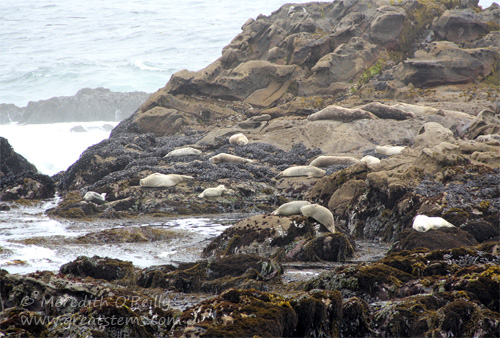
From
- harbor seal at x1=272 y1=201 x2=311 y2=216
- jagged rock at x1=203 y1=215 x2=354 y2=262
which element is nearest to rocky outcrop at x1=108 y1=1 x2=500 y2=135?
harbor seal at x1=272 y1=201 x2=311 y2=216

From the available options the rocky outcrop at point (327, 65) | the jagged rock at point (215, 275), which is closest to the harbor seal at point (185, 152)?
the rocky outcrop at point (327, 65)

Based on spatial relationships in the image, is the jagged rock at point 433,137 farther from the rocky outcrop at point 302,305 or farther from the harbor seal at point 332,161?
the rocky outcrop at point 302,305

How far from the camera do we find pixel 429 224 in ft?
25.0

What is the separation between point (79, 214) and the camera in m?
11.4

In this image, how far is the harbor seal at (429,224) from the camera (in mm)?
7566

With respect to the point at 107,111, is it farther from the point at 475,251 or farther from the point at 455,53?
the point at 475,251

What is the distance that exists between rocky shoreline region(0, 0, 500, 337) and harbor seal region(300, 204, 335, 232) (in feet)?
0.29

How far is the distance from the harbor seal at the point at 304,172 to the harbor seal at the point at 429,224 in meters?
5.13

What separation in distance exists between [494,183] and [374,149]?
5.64m

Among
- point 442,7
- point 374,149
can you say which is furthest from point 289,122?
point 442,7

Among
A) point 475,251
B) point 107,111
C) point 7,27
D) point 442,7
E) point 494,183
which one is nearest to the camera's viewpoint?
point 475,251

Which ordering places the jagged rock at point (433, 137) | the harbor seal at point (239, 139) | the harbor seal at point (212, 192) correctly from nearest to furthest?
the harbor seal at point (212, 192)
the jagged rock at point (433, 137)
the harbor seal at point (239, 139)

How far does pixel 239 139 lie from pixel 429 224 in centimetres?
936

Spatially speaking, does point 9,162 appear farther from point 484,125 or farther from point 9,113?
point 9,113
